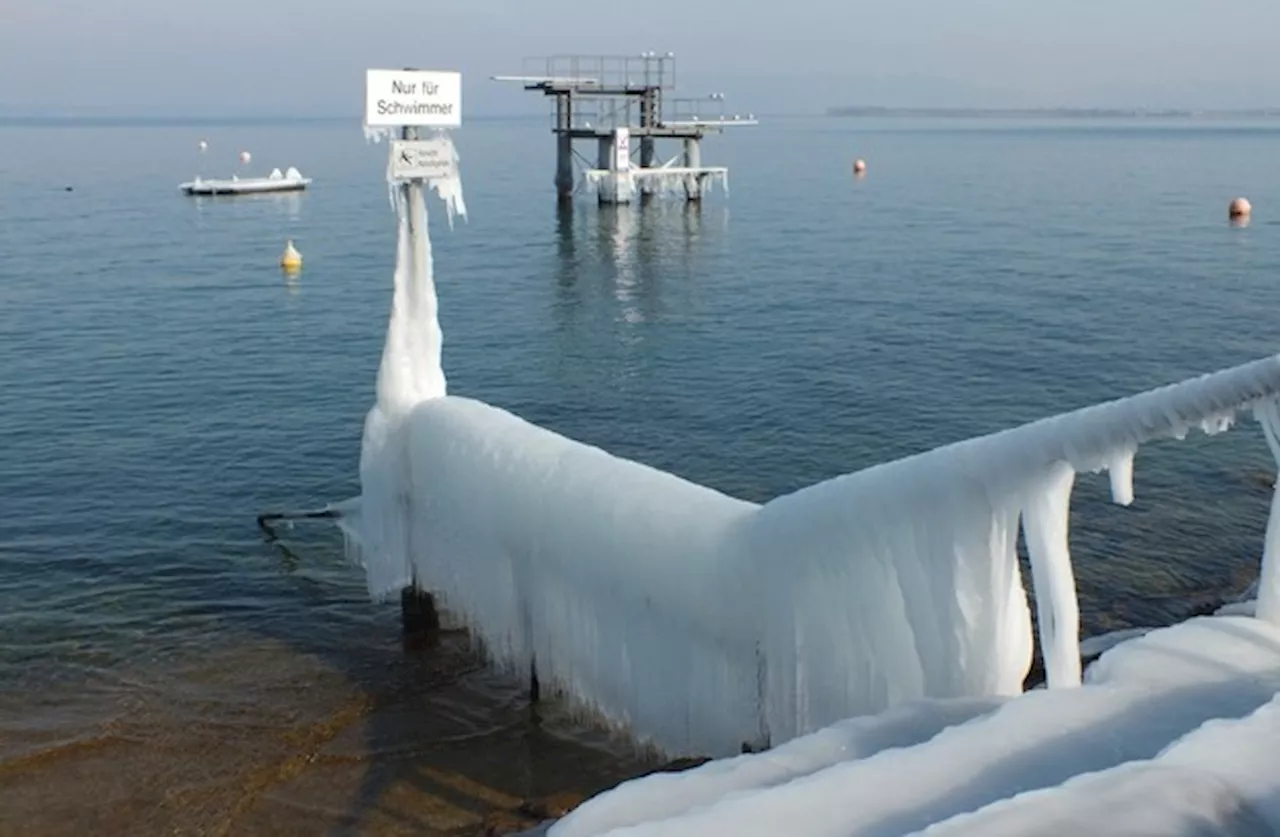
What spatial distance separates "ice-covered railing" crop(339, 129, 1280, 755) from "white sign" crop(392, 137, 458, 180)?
332 mm

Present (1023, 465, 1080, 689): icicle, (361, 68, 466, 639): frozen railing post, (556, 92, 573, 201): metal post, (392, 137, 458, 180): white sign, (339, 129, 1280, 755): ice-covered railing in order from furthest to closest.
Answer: (556, 92, 573, 201): metal post
(392, 137, 458, 180): white sign
(361, 68, 466, 639): frozen railing post
(339, 129, 1280, 755): ice-covered railing
(1023, 465, 1080, 689): icicle

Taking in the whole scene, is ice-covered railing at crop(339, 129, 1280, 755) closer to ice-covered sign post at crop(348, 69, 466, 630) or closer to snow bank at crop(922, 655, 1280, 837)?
ice-covered sign post at crop(348, 69, 466, 630)

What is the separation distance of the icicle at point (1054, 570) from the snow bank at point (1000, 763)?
0.57m

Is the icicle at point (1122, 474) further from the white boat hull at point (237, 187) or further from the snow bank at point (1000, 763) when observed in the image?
the white boat hull at point (237, 187)

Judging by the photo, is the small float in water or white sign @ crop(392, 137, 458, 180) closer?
white sign @ crop(392, 137, 458, 180)

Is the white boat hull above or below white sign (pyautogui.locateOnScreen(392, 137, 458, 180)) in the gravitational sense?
below

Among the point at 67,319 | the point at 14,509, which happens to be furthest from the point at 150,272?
the point at 14,509

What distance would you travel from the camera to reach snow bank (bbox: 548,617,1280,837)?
431cm

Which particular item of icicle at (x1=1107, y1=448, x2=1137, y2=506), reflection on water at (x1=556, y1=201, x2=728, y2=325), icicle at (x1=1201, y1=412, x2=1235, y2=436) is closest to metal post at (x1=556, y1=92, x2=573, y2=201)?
reflection on water at (x1=556, y1=201, x2=728, y2=325)

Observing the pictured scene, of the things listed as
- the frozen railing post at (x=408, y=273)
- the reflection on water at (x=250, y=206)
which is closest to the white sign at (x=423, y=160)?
the frozen railing post at (x=408, y=273)

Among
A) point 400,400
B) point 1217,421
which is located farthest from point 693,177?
point 1217,421

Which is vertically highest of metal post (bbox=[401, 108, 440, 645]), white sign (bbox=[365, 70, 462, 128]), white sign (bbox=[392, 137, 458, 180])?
white sign (bbox=[365, 70, 462, 128])

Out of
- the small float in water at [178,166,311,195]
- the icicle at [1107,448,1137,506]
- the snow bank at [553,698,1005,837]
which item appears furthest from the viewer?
the small float in water at [178,166,311,195]

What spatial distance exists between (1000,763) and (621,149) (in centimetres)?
6149
